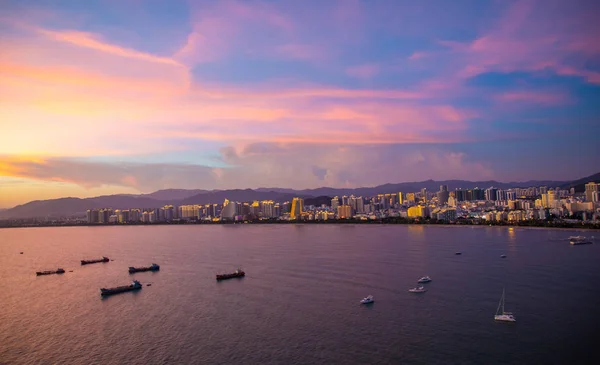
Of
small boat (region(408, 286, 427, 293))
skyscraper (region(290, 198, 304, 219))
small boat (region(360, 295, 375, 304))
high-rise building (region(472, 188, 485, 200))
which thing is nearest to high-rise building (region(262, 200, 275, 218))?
skyscraper (region(290, 198, 304, 219))

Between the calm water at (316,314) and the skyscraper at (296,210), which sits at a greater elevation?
the skyscraper at (296,210)

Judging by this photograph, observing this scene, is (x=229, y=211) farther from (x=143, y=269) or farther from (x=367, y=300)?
(x=367, y=300)

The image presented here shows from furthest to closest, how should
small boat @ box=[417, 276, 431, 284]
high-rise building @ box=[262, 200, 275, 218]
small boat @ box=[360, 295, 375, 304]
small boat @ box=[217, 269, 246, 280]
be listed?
high-rise building @ box=[262, 200, 275, 218] < small boat @ box=[217, 269, 246, 280] < small boat @ box=[417, 276, 431, 284] < small boat @ box=[360, 295, 375, 304]

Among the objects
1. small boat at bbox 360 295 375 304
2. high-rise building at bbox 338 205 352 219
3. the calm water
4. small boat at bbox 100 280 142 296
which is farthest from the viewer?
high-rise building at bbox 338 205 352 219

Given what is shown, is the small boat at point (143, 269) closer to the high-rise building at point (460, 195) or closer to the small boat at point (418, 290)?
the small boat at point (418, 290)

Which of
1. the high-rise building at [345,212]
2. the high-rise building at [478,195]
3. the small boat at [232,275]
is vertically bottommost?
the small boat at [232,275]

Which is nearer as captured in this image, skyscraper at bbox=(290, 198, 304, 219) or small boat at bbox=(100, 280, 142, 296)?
small boat at bbox=(100, 280, 142, 296)

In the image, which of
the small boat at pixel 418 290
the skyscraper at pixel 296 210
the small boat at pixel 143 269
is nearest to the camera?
the small boat at pixel 418 290

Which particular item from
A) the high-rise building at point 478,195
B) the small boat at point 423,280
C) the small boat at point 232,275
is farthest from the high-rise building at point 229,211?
the small boat at point 423,280

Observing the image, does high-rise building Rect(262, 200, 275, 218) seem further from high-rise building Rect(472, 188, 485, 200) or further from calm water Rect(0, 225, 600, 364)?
calm water Rect(0, 225, 600, 364)

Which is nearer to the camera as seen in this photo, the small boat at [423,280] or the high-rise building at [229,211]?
the small boat at [423,280]
